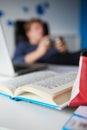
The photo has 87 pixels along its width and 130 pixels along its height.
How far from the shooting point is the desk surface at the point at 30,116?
383 millimetres

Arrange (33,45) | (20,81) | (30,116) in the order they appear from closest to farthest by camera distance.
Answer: (30,116) < (20,81) < (33,45)

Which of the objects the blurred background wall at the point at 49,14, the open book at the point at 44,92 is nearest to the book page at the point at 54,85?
the open book at the point at 44,92

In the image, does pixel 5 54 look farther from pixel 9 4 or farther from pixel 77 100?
pixel 9 4

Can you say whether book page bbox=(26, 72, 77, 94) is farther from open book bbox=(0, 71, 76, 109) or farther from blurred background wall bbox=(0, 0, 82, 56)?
blurred background wall bbox=(0, 0, 82, 56)

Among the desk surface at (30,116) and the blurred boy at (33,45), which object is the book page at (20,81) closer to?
the desk surface at (30,116)

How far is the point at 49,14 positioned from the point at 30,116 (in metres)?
2.90

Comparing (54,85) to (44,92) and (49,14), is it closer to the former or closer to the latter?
(44,92)

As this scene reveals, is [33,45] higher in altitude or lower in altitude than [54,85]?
lower

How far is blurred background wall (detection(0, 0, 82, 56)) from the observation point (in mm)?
2730

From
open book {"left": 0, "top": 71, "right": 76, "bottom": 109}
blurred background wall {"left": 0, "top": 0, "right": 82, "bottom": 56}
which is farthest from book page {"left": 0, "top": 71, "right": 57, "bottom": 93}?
blurred background wall {"left": 0, "top": 0, "right": 82, "bottom": 56}

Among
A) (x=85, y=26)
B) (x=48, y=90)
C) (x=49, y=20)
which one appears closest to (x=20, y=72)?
(x=48, y=90)

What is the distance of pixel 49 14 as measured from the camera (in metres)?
3.20

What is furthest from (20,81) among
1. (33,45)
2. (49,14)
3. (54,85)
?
(49,14)

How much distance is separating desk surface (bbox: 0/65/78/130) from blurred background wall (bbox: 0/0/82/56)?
2.25 meters
